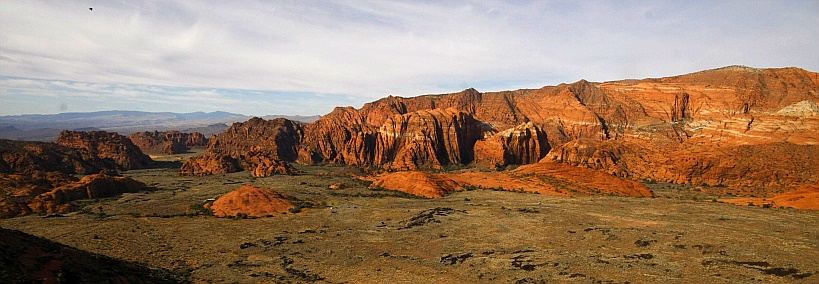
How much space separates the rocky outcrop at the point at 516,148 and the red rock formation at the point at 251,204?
61240 millimetres

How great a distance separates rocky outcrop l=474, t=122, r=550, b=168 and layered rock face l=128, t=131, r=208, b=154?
396 ft

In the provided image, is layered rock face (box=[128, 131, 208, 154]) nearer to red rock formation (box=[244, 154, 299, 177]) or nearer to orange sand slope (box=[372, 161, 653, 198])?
red rock formation (box=[244, 154, 299, 177])

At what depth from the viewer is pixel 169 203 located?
52781 mm

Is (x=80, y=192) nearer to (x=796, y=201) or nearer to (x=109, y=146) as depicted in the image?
(x=109, y=146)

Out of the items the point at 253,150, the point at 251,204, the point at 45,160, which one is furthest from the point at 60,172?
the point at 253,150

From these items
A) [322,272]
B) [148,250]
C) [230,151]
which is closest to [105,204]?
[148,250]

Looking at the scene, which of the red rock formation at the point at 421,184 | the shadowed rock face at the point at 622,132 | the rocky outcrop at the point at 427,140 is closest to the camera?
the red rock formation at the point at 421,184

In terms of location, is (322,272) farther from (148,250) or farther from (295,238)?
(148,250)

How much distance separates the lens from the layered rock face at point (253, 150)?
313 feet

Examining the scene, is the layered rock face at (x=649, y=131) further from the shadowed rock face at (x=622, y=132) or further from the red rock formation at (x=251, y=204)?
the red rock formation at (x=251, y=204)

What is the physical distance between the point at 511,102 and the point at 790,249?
374ft

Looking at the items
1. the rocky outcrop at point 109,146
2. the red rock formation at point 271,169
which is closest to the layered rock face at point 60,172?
the rocky outcrop at point 109,146

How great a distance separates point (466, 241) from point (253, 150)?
10552 centimetres

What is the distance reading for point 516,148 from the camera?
101062 mm
